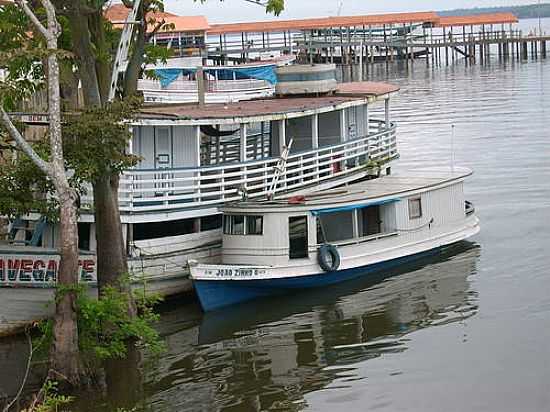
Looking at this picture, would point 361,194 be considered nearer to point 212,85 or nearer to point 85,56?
point 85,56

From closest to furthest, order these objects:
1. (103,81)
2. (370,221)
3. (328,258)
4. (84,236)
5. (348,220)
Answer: (103,81), (84,236), (328,258), (348,220), (370,221)

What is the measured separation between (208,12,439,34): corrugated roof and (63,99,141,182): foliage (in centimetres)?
7255

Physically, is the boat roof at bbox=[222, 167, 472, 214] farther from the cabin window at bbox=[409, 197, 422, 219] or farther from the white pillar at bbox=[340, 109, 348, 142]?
the white pillar at bbox=[340, 109, 348, 142]

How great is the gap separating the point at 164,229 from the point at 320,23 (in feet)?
242

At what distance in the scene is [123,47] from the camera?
18641 millimetres

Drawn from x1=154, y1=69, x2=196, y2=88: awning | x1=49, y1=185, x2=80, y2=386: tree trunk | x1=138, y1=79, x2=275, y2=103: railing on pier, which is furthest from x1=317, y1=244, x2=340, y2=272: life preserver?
x1=154, y1=69, x2=196, y2=88: awning

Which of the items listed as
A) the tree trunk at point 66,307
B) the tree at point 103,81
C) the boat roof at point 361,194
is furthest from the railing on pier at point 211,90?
the tree trunk at point 66,307

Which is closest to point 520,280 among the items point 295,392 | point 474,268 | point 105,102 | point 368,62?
point 474,268

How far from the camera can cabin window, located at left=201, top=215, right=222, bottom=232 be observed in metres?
22.4

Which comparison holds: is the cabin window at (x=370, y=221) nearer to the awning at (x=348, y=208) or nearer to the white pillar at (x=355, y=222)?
the awning at (x=348, y=208)

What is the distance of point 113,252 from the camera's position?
62.8 ft

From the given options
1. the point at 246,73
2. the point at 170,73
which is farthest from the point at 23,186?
the point at 246,73

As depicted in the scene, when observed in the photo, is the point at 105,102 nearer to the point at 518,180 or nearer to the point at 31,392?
the point at 31,392

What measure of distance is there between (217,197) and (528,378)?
26.9ft
